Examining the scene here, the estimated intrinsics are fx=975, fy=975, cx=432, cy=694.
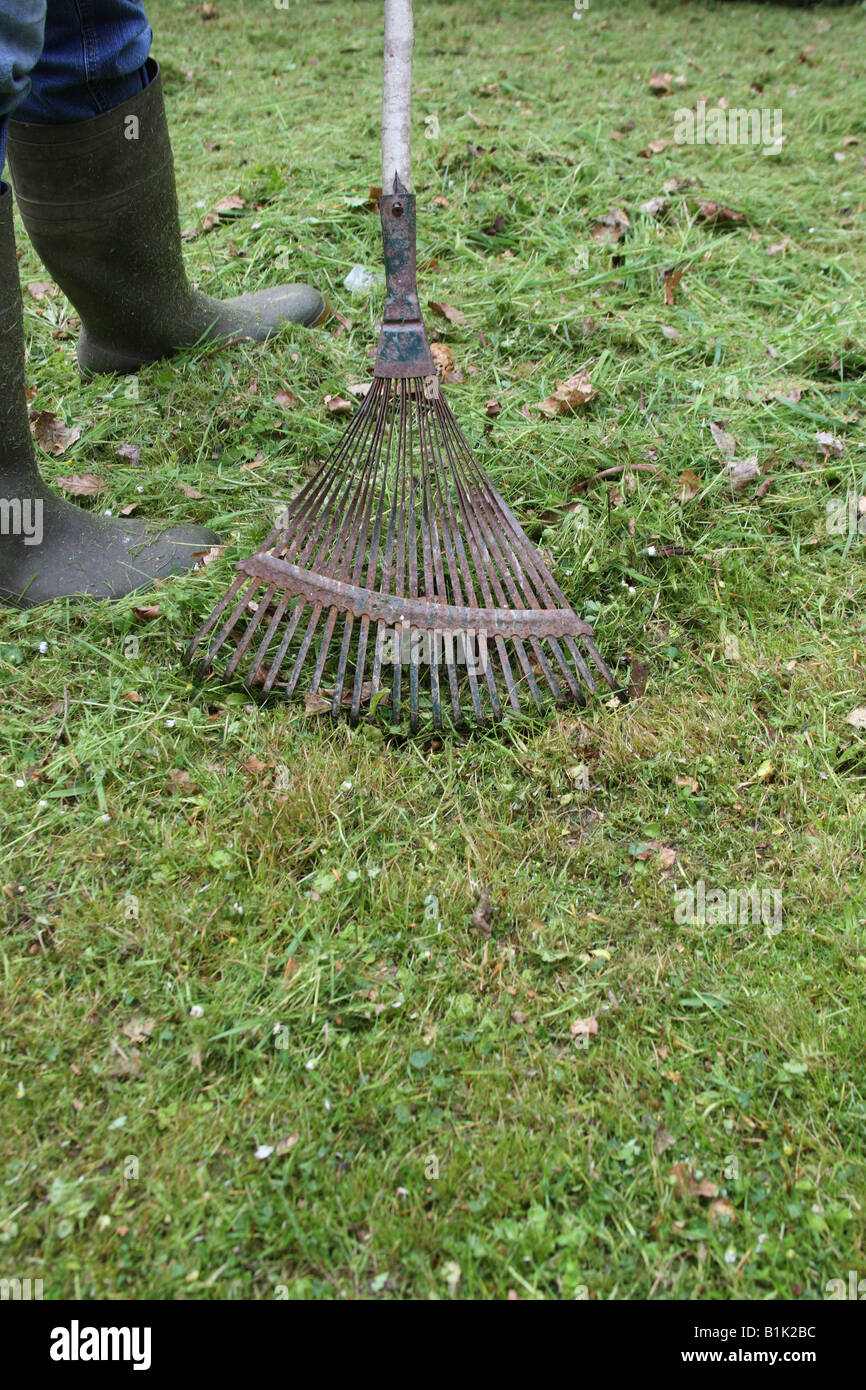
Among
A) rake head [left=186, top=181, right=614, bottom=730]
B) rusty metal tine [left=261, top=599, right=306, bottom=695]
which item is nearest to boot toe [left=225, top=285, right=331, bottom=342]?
rake head [left=186, top=181, right=614, bottom=730]

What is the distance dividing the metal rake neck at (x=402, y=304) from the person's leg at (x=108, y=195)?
2.66 feet

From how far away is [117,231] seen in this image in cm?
264

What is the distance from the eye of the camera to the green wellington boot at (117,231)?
248 cm

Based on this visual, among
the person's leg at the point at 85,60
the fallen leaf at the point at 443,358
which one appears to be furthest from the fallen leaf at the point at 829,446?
the person's leg at the point at 85,60

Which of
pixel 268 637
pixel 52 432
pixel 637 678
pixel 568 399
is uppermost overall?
pixel 568 399

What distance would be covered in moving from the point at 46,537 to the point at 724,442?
71.5 inches

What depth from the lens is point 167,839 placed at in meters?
1.88

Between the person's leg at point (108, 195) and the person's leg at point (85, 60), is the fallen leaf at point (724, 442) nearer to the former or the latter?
the person's leg at point (108, 195)

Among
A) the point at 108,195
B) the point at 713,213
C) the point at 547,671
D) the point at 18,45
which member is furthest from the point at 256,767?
the point at 713,213

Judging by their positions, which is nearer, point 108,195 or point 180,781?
point 180,781

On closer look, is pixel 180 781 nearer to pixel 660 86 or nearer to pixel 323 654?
pixel 323 654

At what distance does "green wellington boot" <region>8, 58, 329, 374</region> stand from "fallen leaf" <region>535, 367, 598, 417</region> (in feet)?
3.18

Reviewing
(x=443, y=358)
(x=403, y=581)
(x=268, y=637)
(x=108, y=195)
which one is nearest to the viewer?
(x=268, y=637)

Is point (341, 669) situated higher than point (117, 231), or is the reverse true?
point (117, 231)
